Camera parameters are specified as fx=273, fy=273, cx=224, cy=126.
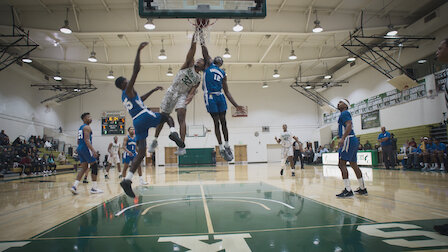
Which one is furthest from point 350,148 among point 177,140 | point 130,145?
point 130,145

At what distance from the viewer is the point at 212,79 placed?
5031 millimetres

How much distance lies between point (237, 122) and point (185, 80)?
24382mm

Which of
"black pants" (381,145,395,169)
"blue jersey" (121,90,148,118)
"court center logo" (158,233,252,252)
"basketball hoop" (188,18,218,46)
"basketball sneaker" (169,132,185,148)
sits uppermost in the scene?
"basketball hoop" (188,18,218,46)

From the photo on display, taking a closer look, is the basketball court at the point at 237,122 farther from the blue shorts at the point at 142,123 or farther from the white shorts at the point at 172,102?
the blue shorts at the point at 142,123

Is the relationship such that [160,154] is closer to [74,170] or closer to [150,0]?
[74,170]

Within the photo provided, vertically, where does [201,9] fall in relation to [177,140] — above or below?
above

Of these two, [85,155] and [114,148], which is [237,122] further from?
[85,155]

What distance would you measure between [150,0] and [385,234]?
191 inches

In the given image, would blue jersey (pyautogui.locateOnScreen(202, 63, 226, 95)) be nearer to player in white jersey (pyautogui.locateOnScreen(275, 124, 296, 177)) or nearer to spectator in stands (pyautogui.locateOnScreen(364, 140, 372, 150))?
player in white jersey (pyautogui.locateOnScreen(275, 124, 296, 177))

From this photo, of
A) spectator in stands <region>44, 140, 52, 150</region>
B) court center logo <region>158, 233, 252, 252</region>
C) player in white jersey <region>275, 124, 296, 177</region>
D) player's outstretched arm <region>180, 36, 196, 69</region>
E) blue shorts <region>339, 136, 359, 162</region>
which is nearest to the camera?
court center logo <region>158, 233, 252, 252</region>

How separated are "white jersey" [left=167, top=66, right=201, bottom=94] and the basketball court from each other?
20.7 inches

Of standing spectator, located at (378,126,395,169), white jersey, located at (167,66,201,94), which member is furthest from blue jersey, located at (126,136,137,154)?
standing spectator, located at (378,126,395,169)

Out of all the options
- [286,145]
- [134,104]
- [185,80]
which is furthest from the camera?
[286,145]

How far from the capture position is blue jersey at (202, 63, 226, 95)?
5012mm
